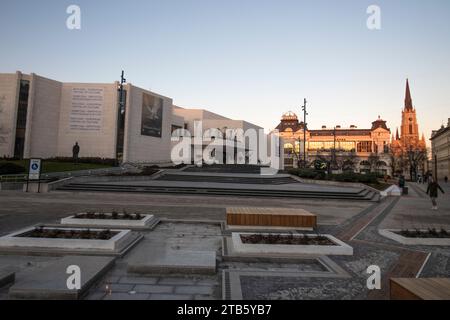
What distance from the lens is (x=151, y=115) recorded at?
56406 mm

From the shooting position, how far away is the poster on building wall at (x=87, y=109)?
162ft

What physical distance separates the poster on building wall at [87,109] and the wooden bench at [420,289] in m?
52.2

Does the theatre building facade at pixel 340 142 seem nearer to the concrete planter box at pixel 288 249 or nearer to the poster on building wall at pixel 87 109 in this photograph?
the poster on building wall at pixel 87 109

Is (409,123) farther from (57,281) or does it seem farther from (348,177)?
(57,281)

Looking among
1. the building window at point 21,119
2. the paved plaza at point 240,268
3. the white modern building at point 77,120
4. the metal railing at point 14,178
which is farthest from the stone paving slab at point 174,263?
the building window at point 21,119

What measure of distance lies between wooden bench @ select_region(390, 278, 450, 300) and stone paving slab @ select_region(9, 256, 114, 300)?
4690mm

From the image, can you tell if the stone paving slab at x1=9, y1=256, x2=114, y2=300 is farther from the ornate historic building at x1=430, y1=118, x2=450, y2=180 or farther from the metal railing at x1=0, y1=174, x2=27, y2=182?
the ornate historic building at x1=430, y1=118, x2=450, y2=180

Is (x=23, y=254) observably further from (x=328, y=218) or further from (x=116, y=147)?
(x=116, y=147)

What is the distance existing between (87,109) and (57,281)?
5117 centimetres

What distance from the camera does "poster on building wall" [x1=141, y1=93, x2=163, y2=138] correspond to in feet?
180

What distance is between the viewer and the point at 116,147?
166ft

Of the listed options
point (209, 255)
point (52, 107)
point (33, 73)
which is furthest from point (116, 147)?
point (209, 255)

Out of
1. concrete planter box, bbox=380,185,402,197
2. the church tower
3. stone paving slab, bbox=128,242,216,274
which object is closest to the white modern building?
concrete planter box, bbox=380,185,402,197
